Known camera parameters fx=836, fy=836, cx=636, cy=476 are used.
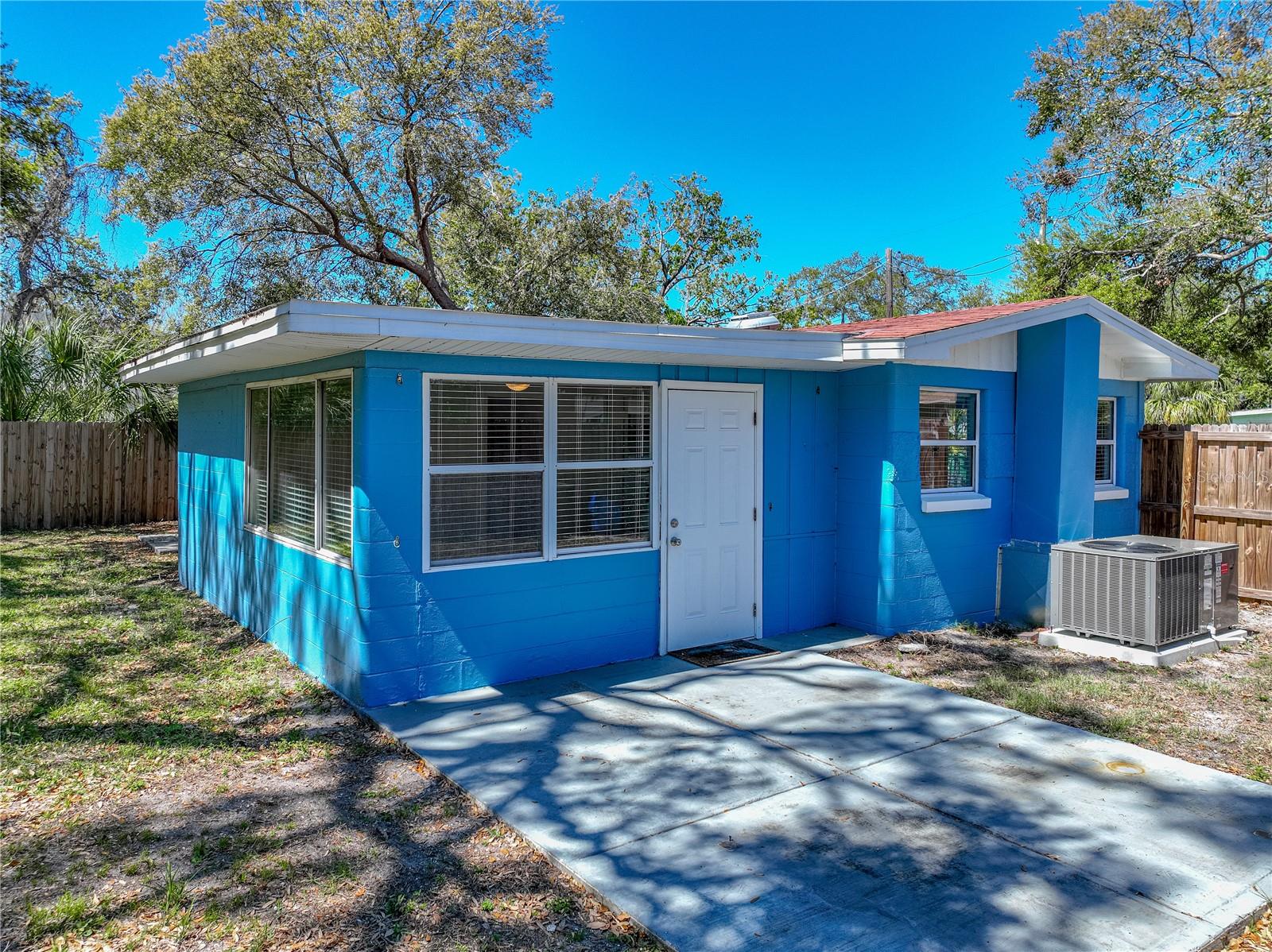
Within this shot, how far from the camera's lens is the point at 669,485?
21.1 feet

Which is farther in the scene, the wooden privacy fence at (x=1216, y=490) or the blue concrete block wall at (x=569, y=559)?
the wooden privacy fence at (x=1216, y=490)

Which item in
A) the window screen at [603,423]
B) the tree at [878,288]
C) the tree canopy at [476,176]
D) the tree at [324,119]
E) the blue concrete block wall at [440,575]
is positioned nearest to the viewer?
the blue concrete block wall at [440,575]

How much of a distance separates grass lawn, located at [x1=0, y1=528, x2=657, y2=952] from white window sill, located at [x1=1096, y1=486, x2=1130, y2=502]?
7.77 meters

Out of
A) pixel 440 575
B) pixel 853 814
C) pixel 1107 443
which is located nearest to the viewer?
pixel 853 814

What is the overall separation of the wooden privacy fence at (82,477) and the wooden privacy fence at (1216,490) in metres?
15.0

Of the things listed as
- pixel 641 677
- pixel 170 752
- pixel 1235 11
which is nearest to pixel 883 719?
pixel 641 677

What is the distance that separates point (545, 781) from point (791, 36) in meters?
15.5

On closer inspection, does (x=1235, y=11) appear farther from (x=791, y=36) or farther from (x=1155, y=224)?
(x=791, y=36)

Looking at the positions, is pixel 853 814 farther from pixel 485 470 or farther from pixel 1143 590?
pixel 1143 590

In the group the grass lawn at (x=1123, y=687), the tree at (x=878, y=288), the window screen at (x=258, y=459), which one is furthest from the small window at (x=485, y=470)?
the tree at (x=878, y=288)

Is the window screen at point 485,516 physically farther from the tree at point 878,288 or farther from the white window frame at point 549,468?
the tree at point 878,288

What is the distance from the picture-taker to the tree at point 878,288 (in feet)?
114

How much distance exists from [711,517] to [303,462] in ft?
10.2

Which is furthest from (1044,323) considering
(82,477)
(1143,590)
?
(82,477)
